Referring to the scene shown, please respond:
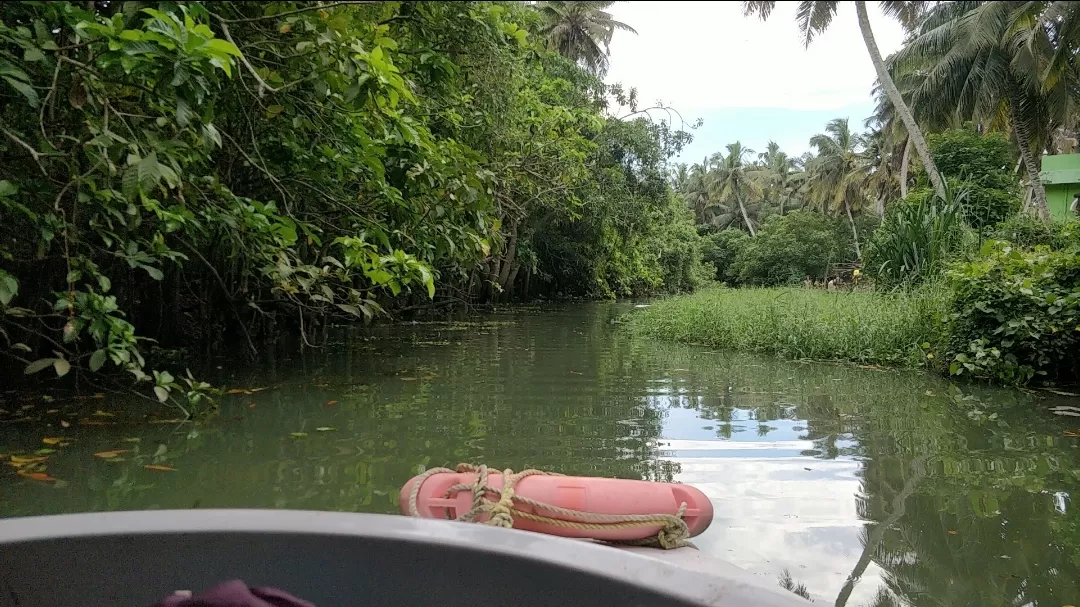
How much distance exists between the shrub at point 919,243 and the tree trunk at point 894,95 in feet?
13.6

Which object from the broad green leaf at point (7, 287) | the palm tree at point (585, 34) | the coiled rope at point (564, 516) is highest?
the palm tree at point (585, 34)

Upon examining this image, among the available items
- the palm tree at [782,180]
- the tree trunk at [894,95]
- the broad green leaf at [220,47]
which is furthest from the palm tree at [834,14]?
the palm tree at [782,180]

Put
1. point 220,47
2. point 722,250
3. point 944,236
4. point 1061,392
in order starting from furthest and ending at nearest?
1. point 722,250
2. point 944,236
3. point 1061,392
4. point 220,47

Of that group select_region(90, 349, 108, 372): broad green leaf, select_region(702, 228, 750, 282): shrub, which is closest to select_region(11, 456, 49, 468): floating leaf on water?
select_region(90, 349, 108, 372): broad green leaf

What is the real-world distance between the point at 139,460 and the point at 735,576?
366 cm

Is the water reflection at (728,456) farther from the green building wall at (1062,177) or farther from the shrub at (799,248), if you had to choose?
the shrub at (799,248)

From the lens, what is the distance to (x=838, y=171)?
35656 millimetres

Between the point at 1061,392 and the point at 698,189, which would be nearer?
the point at 1061,392

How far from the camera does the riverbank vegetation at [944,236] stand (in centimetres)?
591

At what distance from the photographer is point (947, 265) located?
8.02 meters

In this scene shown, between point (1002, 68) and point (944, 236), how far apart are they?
11653 millimetres

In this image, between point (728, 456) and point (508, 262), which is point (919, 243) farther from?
point (508, 262)

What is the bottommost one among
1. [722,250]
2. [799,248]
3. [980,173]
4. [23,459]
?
[23,459]

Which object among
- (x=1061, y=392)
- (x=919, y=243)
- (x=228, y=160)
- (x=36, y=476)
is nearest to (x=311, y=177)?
(x=228, y=160)
